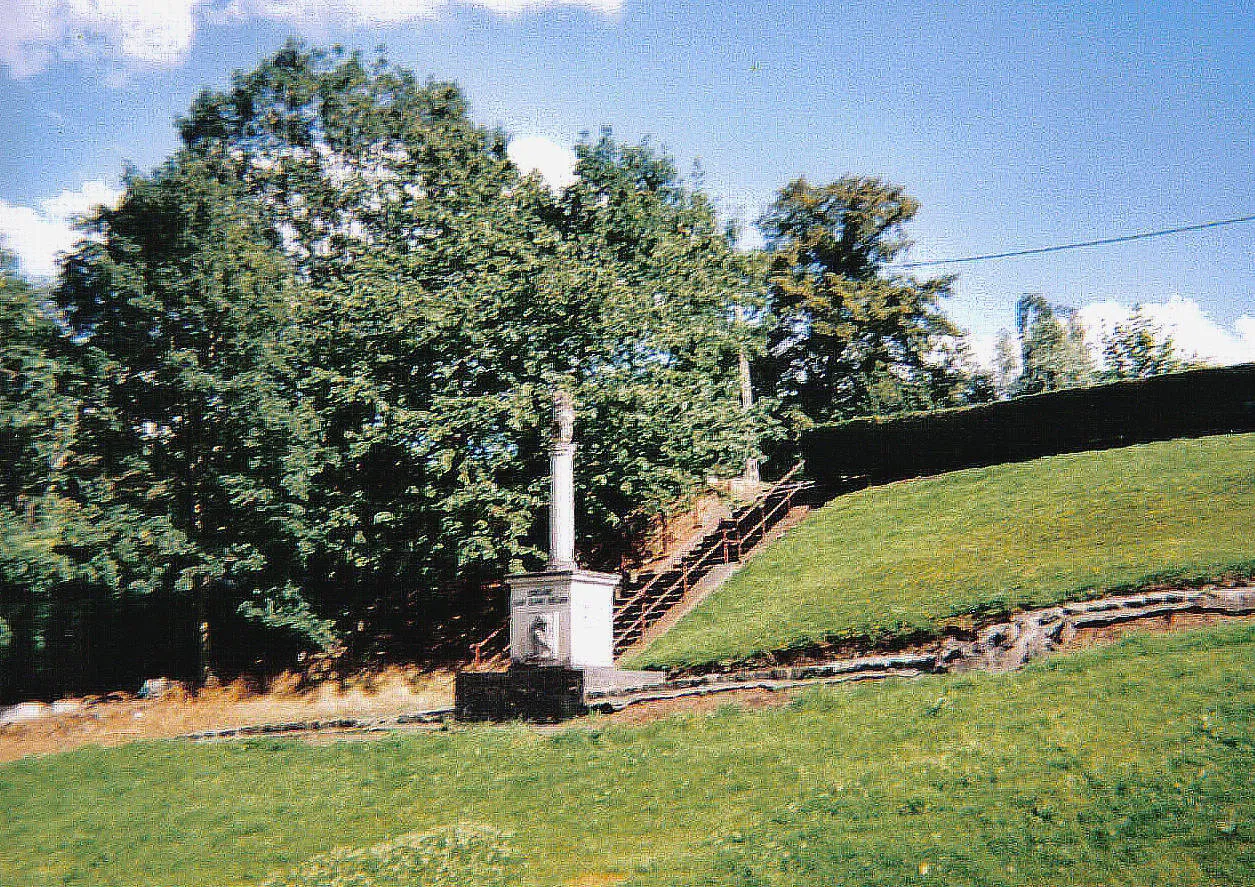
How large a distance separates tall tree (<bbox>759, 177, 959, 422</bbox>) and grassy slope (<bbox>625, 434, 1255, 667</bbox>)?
15.8 meters

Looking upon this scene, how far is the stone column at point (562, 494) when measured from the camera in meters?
17.2

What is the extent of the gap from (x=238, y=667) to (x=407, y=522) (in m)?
6.92

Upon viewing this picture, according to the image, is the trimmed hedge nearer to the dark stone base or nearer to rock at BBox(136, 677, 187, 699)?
the dark stone base

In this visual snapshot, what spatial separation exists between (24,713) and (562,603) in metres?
16.0

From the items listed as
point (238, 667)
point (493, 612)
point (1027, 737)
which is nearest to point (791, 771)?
point (1027, 737)

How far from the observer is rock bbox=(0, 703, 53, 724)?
2434 cm

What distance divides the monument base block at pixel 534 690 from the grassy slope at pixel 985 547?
104 inches

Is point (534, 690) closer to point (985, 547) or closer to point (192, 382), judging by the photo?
point (985, 547)

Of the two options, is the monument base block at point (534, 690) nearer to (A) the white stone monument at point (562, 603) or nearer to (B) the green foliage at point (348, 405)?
(A) the white stone monument at point (562, 603)

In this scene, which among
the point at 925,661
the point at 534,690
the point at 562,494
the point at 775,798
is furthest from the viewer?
the point at 562,494

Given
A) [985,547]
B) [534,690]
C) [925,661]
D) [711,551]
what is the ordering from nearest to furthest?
[925,661] < [534,690] < [985,547] < [711,551]

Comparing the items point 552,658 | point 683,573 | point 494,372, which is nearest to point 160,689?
point 494,372

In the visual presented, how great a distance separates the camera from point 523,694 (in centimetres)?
1547

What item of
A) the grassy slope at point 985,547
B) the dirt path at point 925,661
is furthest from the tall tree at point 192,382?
the grassy slope at point 985,547
